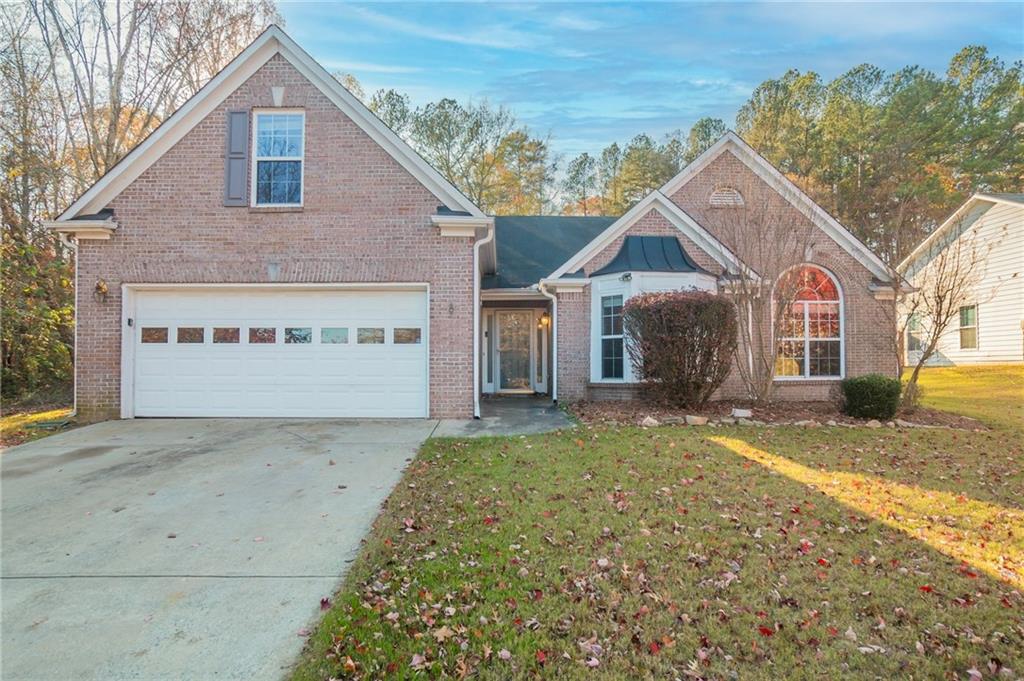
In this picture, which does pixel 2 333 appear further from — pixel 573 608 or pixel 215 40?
pixel 573 608

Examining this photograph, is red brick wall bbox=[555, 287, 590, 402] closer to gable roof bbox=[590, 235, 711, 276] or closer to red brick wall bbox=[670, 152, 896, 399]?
gable roof bbox=[590, 235, 711, 276]

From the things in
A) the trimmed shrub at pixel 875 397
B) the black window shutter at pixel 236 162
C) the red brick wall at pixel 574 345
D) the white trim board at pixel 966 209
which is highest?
the white trim board at pixel 966 209

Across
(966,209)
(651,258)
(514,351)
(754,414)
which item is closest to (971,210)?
(966,209)

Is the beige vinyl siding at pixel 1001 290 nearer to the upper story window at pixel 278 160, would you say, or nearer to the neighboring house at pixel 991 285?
the neighboring house at pixel 991 285

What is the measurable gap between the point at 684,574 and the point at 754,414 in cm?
727

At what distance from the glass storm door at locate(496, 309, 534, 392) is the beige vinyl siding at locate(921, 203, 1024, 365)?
1565 centimetres

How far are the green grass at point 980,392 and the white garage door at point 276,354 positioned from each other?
1128cm

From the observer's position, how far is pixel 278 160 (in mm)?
9898

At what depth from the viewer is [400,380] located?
A: 32.5 ft

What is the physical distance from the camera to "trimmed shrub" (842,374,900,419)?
32.4ft

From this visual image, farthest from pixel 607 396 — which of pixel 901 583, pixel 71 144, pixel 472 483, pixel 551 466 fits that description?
pixel 71 144

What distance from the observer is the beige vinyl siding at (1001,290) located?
18016 mm

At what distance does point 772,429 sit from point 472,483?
18.9 ft

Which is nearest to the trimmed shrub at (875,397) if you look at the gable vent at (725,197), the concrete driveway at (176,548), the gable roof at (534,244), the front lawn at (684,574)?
the front lawn at (684,574)
